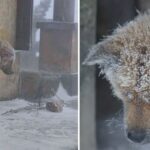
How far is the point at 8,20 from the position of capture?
2.58m

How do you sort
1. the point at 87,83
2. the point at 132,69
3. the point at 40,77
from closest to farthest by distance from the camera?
the point at 132,69
the point at 87,83
the point at 40,77

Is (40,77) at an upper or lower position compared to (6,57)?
lower

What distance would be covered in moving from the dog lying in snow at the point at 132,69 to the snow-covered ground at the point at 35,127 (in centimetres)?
34

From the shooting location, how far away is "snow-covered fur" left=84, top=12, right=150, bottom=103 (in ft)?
7.55

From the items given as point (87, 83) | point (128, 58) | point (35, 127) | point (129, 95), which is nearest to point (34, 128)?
point (35, 127)

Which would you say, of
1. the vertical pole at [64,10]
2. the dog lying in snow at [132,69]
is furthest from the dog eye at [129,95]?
the vertical pole at [64,10]

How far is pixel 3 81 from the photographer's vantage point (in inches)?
103

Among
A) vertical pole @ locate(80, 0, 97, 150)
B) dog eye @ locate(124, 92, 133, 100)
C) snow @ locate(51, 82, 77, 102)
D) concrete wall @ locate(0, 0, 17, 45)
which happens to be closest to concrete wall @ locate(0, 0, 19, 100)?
concrete wall @ locate(0, 0, 17, 45)

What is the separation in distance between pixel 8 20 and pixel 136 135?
117 cm

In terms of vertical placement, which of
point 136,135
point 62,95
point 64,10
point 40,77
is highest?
point 64,10

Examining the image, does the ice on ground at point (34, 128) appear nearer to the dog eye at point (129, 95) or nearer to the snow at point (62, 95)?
the snow at point (62, 95)

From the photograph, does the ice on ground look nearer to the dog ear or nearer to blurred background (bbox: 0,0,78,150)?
blurred background (bbox: 0,0,78,150)

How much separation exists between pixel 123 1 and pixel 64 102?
0.76m

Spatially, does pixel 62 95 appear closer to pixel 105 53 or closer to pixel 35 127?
pixel 35 127
